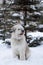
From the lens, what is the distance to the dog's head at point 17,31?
16.6 feet

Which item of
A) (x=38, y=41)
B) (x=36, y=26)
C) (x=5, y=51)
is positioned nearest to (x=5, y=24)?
(x=36, y=26)

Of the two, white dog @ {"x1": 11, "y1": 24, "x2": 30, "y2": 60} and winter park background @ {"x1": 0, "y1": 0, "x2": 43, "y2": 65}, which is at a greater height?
white dog @ {"x1": 11, "y1": 24, "x2": 30, "y2": 60}

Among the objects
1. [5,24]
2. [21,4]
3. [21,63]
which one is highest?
[21,4]

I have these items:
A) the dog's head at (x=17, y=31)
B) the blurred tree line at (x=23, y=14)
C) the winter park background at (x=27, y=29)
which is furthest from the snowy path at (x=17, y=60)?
the blurred tree line at (x=23, y=14)

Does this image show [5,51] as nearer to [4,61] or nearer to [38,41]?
[4,61]

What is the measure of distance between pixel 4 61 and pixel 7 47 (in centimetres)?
138

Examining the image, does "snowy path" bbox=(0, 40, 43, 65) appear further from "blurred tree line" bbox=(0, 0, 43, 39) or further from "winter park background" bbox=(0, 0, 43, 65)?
"blurred tree line" bbox=(0, 0, 43, 39)

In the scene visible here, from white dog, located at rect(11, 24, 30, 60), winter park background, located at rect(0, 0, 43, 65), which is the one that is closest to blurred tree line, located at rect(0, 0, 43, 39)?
winter park background, located at rect(0, 0, 43, 65)

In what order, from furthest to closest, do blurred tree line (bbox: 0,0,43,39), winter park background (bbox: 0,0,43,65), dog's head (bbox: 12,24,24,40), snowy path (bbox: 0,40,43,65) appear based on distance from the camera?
1. blurred tree line (bbox: 0,0,43,39)
2. winter park background (bbox: 0,0,43,65)
3. snowy path (bbox: 0,40,43,65)
4. dog's head (bbox: 12,24,24,40)

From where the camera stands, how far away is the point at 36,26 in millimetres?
8812

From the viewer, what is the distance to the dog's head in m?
5.07

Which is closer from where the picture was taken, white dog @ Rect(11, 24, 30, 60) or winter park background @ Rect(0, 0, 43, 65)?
white dog @ Rect(11, 24, 30, 60)

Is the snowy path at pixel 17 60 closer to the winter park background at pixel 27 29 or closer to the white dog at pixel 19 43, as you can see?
the winter park background at pixel 27 29

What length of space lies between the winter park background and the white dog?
0.46 ft
